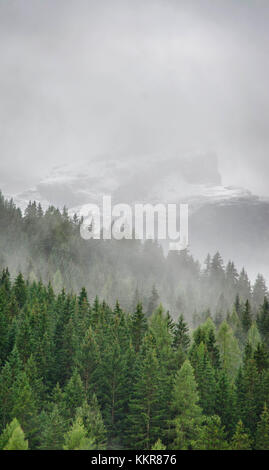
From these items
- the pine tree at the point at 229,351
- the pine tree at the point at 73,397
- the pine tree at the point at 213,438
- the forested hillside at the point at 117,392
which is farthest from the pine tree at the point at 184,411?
the pine tree at the point at 229,351

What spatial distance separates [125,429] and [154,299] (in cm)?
6997

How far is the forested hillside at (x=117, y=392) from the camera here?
140 ft

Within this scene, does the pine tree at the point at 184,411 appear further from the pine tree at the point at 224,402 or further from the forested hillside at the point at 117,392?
the pine tree at the point at 224,402

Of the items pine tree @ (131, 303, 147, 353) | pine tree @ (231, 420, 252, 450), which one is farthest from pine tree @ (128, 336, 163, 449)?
pine tree @ (131, 303, 147, 353)

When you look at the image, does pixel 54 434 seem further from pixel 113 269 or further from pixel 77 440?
pixel 113 269

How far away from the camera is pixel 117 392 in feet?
172

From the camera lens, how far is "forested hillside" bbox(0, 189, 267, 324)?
438 feet

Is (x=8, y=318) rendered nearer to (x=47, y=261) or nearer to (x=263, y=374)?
(x=263, y=374)

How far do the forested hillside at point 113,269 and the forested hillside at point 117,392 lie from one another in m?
57.1

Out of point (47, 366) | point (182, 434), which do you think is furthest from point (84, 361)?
point (182, 434)

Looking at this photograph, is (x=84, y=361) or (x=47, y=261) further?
(x=47, y=261)

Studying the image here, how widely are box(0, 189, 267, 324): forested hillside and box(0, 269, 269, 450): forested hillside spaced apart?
187 ft

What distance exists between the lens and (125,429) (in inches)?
1999
